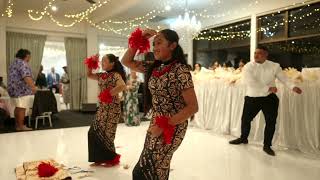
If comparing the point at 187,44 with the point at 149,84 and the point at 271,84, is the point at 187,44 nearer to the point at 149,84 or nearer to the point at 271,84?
the point at 271,84

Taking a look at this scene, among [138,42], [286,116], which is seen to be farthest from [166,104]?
[286,116]

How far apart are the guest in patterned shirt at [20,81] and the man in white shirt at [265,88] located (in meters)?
3.93

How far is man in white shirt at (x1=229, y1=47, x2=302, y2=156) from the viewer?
14.5 feet

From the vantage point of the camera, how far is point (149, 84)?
188 centimetres

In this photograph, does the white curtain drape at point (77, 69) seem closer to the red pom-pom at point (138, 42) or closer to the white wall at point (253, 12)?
the white wall at point (253, 12)

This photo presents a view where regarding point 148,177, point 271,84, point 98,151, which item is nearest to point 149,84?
point 148,177

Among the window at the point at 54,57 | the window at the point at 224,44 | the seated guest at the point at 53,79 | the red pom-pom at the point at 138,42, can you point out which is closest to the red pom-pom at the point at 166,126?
the red pom-pom at the point at 138,42

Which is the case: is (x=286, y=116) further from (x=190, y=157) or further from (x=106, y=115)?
(x=106, y=115)

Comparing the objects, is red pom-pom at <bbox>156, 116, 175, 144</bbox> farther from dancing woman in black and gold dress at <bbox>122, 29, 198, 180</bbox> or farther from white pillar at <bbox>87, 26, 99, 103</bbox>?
white pillar at <bbox>87, 26, 99, 103</bbox>

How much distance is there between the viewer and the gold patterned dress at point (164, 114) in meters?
1.77

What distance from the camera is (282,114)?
4.68 meters

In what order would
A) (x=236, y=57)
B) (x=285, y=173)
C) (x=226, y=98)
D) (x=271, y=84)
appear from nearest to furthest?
1. (x=285, y=173)
2. (x=271, y=84)
3. (x=226, y=98)
4. (x=236, y=57)

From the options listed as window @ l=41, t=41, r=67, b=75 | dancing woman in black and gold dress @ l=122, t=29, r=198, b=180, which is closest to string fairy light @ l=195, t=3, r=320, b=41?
window @ l=41, t=41, r=67, b=75

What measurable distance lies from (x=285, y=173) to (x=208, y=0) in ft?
16.9
